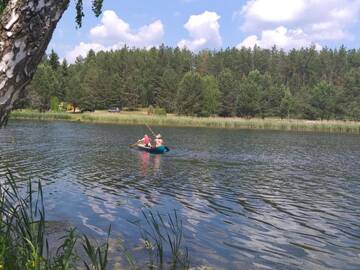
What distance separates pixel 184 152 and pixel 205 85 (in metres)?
77.8

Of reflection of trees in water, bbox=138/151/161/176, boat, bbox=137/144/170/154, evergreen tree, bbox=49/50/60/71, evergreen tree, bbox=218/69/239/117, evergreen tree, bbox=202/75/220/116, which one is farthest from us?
evergreen tree, bbox=218/69/239/117

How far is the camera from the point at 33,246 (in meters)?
5.05

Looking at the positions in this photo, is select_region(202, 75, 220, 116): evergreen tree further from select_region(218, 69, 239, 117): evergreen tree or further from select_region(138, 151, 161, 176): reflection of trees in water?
select_region(138, 151, 161, 176): reflection of trees in water

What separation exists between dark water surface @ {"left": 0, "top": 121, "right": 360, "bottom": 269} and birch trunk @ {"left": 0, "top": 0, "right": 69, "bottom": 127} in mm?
8006

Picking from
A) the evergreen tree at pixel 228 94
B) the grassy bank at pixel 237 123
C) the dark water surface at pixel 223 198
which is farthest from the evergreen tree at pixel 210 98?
the dark water surface at pixel 223 198

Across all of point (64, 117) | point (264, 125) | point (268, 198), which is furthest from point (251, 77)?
point (268, 198)

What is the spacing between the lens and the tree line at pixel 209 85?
110625 millimetres

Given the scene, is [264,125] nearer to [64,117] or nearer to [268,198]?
[64,117]

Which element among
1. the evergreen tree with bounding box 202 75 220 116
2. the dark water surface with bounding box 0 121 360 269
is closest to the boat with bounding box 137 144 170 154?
the dark water surface with bounding box 0 121 360 269

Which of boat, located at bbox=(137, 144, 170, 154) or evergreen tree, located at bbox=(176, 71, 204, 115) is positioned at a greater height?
evergreen tree, located at bbox=(176, 71, 204, 115)

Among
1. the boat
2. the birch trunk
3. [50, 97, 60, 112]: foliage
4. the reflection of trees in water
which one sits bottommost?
the reflection of trees in water

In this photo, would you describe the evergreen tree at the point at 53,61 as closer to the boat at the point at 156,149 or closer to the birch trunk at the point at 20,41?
the boat at the point at 156,149

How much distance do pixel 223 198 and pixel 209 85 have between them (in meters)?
98.2

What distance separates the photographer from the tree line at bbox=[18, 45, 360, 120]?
111 m
